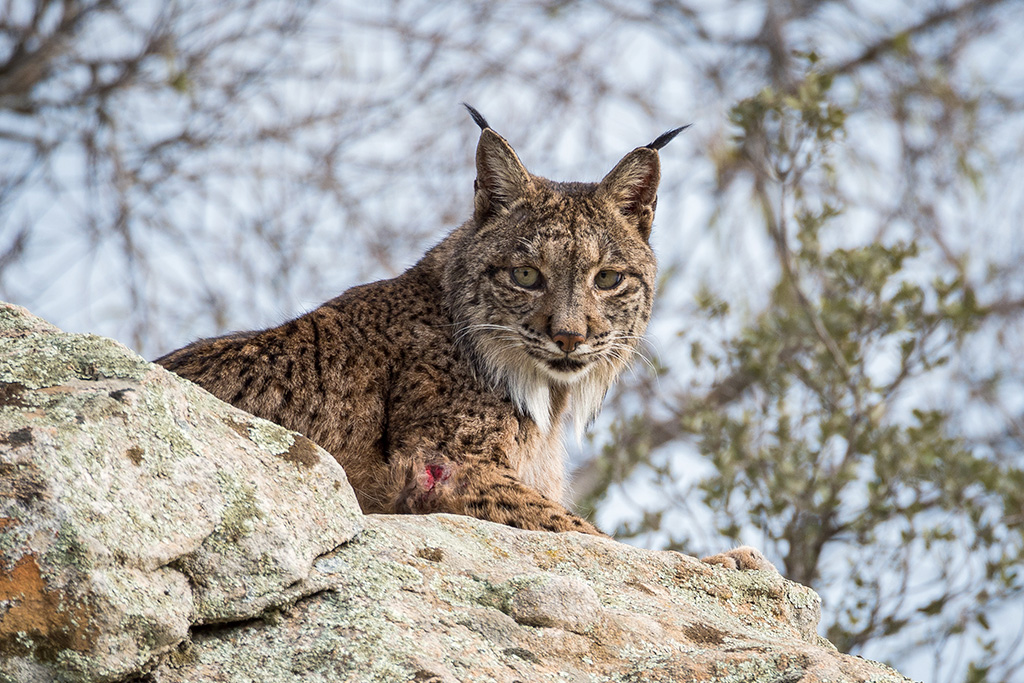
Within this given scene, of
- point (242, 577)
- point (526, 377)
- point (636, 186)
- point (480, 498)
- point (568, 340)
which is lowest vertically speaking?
point (242, 577)

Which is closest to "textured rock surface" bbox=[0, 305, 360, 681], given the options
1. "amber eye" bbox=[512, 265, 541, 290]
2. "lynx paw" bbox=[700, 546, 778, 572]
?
"lynx paw" bbox=[700, 546, 778, 572]

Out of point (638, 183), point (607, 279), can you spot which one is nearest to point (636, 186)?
point (638, 183)

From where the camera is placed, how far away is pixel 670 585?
3.76 metres

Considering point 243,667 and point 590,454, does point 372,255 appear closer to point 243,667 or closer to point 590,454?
point 590,454

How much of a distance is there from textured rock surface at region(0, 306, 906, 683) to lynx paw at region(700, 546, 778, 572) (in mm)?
455

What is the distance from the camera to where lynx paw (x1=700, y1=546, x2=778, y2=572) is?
4086mm

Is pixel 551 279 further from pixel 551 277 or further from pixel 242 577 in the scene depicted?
pixel 242 577

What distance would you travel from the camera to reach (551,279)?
16.8 ft

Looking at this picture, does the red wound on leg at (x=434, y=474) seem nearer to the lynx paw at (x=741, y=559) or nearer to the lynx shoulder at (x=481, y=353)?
the lynx shoulder at (x=481, y=353)

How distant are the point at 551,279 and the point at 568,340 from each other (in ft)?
1.11

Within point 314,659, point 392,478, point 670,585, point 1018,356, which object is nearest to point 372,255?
point 1018,356

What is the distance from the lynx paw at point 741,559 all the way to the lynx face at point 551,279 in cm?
121

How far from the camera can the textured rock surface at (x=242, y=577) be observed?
2.58 metres

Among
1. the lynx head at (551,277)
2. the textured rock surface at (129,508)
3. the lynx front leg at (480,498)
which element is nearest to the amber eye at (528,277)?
the lynx head at (551,277)
